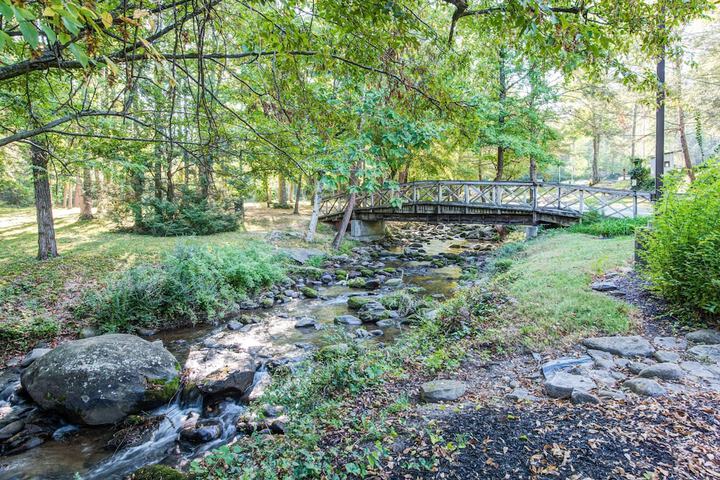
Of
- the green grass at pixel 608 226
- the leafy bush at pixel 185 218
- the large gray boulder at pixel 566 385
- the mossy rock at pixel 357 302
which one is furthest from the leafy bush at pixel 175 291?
the green grass at pixel 608 226

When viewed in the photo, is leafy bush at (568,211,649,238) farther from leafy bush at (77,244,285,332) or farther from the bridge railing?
leafy bush at (77,244,285,332)

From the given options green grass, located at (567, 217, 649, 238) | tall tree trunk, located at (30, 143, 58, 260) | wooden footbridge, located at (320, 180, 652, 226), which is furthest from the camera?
wooden footbridge, located at (320, 180, 652, 226)

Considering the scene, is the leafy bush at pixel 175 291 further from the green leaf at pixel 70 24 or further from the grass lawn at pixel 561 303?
the green leaf at pixel 70 24

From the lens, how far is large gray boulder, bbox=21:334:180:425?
416 centimetres

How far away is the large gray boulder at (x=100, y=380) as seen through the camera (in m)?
4.16

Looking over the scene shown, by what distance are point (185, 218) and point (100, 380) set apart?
10685mm

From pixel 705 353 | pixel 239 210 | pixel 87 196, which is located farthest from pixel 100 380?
pixel 87 196

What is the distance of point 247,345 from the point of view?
6395mm

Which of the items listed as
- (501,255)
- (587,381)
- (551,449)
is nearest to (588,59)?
(587,381)

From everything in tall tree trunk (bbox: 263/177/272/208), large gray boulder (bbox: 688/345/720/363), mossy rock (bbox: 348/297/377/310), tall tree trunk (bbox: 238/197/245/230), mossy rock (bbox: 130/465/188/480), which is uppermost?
tall tree trunk (bbox: 263/177/272/208)

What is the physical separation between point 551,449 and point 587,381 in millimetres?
1096

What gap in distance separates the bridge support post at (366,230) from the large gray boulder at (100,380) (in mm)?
12942

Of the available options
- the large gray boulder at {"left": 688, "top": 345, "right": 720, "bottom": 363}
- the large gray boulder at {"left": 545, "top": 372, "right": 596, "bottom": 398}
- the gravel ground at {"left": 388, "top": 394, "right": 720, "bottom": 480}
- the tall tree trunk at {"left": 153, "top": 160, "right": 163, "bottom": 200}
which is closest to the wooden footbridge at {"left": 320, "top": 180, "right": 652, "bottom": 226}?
the tall tree trunk at {"left": 153, "top": 160, "right": 163, "bottom": 200}

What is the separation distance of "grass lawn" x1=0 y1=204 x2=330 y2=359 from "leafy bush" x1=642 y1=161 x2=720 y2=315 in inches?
338
